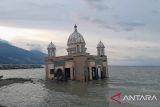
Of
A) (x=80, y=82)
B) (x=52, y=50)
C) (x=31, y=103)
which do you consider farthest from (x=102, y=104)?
(x=52, y=50)

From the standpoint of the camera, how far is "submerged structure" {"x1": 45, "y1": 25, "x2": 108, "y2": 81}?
67.6 meters

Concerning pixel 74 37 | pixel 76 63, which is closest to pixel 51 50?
pixel 74 37

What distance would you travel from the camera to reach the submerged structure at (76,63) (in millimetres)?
67562

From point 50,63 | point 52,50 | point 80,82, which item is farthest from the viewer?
point 52,50

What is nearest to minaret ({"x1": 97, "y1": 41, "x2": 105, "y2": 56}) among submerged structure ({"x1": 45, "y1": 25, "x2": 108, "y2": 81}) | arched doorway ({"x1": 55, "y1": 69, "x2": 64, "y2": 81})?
submerged structure ({"x1": 45, "y1": 25, "x2": 108, "y2": 81})

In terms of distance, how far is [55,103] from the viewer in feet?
119

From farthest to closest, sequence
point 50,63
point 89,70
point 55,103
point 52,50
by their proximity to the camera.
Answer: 1. point 52,50
2. point 50,63
3. point 89,70
4. point 55,103

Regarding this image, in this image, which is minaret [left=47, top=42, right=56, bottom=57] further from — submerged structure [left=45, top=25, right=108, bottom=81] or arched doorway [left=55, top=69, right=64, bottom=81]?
arched doorway [left=55, top=69, right=64, bottom=81]

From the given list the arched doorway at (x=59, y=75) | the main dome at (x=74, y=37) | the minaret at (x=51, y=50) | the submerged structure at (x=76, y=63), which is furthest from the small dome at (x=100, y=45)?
the arched doorway at (x=59, y=75)

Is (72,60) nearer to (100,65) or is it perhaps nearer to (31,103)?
(100,65)

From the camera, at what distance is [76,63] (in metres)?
67.8

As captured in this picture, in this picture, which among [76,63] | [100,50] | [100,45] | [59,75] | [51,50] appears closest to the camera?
[76,63]

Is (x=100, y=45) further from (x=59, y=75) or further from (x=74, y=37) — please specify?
(x=59, y=75)

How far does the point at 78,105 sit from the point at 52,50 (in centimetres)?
4839
